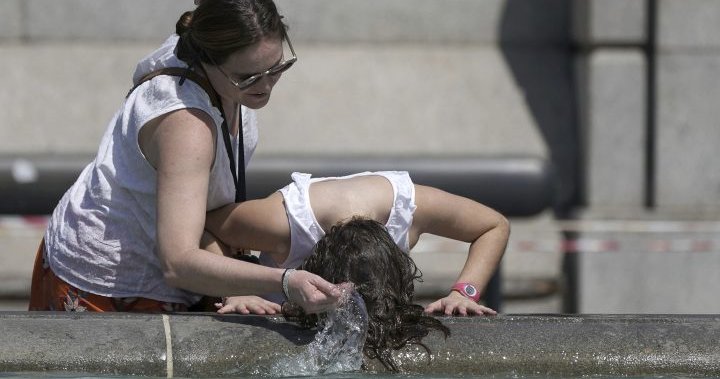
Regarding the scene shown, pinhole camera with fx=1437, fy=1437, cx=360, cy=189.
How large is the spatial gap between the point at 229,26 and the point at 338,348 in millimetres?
766

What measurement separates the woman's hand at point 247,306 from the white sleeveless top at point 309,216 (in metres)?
0.10

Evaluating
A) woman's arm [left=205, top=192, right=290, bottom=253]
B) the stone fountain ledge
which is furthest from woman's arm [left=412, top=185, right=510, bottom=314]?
woman's arm [left=205, top=192, right=290, bottom=253]

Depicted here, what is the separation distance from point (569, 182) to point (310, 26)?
5.57ft

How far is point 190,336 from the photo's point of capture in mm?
3201

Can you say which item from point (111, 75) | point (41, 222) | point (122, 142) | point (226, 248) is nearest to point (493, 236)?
point (226, 248)

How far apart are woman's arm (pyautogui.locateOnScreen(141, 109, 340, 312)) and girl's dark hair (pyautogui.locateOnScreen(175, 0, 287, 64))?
0.55 ft

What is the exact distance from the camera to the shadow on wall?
26.6ft

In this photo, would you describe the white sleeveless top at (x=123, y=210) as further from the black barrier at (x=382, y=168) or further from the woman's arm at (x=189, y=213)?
the black barrier at (x=382, y=168)

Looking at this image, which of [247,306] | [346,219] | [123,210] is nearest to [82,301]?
[123,210]

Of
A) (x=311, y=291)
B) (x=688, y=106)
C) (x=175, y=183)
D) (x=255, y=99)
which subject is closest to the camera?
(x=311, y=291)

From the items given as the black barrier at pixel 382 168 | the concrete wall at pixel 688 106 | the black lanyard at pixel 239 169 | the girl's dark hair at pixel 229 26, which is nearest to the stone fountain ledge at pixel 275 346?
the black lanyard at pixel 239 169

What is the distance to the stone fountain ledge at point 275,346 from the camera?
3.14m

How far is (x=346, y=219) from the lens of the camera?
3.34 meters

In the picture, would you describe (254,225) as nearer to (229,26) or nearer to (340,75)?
(229,26)
